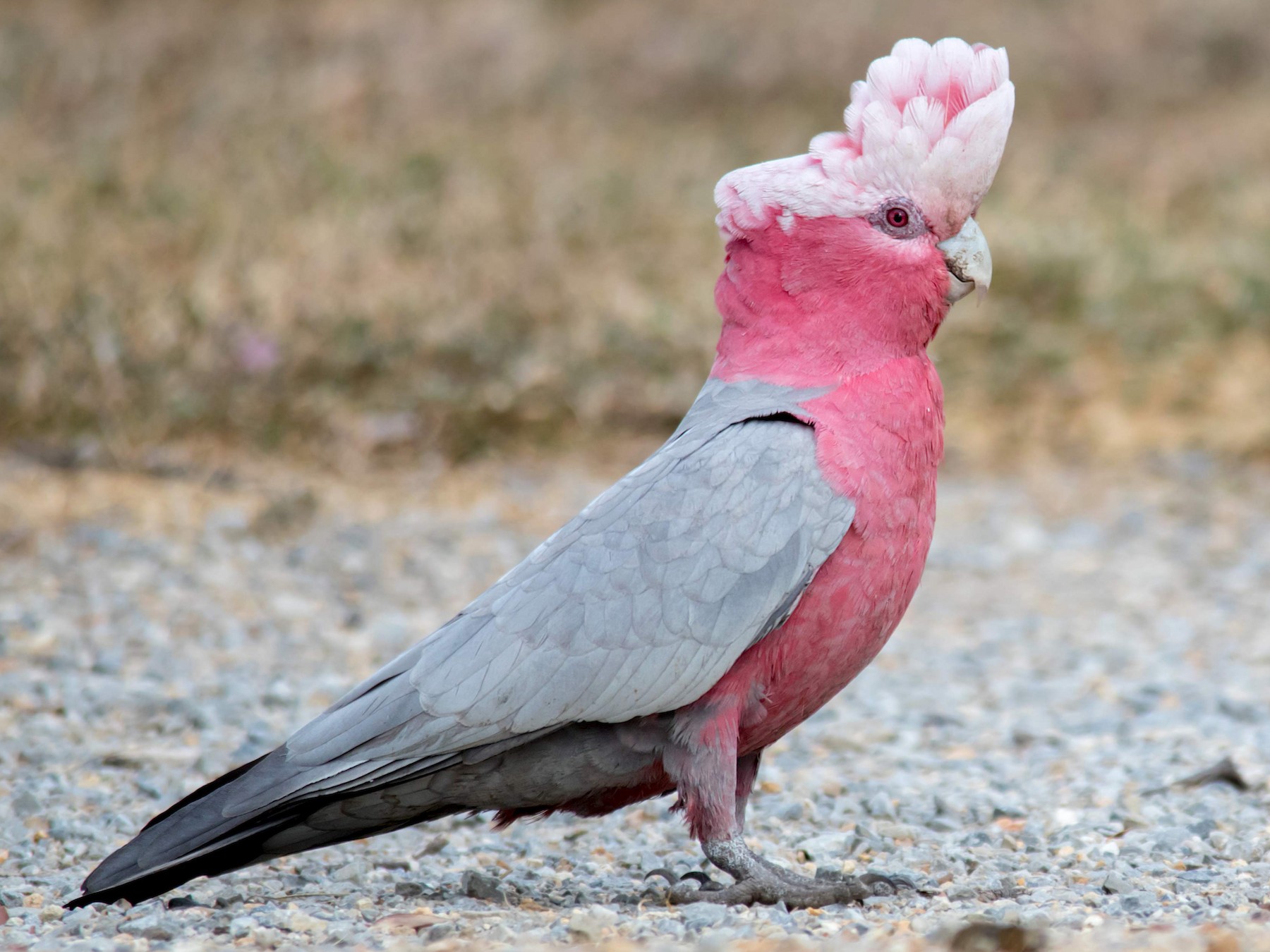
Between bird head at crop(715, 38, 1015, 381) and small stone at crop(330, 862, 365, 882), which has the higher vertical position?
bird head at crop(715, 38, 1015, 381)

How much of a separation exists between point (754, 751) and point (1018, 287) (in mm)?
7321

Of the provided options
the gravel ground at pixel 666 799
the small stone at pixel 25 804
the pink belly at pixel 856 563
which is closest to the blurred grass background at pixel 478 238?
the gravel ground at pixel 666 799

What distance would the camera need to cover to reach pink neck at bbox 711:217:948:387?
11.2ft

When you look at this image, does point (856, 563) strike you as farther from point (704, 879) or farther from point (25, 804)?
point (25, 804)

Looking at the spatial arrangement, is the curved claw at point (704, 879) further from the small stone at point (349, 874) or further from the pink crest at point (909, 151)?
the pink crest at point (909, 151)

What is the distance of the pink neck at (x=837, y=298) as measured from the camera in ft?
11.2

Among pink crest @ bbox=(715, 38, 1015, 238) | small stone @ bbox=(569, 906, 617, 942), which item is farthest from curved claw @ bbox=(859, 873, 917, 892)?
pink crest @ bbox=(715, 38, 1015, 238)

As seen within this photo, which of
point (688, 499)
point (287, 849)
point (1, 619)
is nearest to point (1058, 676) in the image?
point (688, 499)

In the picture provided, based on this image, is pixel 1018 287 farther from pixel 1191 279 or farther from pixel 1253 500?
pixel 1253 500

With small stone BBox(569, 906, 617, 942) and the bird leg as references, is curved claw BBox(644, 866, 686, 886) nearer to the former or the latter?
the bird leg

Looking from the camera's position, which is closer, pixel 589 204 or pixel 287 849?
pixel 287 849

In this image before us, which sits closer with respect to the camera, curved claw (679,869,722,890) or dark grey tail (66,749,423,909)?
dark grey tail (66,749,423,909)

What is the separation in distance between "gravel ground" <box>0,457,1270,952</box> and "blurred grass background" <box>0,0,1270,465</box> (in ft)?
1.76

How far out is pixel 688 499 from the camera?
129 inches
